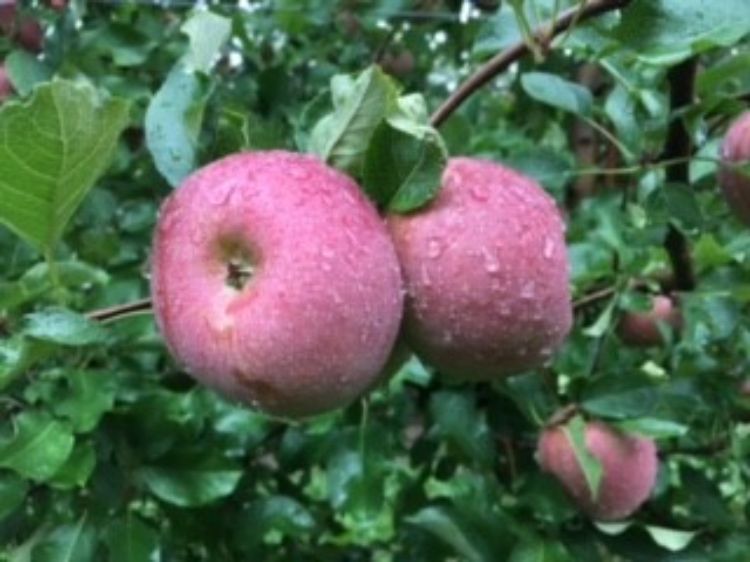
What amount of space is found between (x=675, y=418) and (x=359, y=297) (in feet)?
2.12

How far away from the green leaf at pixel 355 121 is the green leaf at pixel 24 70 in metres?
0.56

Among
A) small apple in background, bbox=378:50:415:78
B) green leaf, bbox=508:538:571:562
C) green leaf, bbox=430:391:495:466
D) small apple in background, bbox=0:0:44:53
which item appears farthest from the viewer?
Result: small apple in background, bbox=378:50:415:78

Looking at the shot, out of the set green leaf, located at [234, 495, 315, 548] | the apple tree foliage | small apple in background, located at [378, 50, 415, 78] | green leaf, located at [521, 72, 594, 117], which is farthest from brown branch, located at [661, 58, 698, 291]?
small apple in background, located at [378, 50, 415, 78]

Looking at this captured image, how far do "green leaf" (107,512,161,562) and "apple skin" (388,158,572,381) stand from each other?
1.43ft

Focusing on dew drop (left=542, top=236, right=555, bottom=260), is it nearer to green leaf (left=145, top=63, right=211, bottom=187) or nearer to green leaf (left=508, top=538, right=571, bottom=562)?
green leaf (left=145, top=63, right=211, bottom=187)

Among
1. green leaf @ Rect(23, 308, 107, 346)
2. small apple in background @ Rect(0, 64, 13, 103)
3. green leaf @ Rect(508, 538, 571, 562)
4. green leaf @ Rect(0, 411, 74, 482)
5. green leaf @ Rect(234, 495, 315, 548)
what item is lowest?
green leaf @ Rect(234, 495, 315, 548)

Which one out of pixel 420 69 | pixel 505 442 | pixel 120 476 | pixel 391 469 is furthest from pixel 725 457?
pixel 420 69

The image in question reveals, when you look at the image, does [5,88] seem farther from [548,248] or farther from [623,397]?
[548,248]

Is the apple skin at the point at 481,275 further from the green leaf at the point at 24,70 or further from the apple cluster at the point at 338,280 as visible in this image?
the green leaf at the point at 24,70

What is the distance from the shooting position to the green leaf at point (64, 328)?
0.78 meters

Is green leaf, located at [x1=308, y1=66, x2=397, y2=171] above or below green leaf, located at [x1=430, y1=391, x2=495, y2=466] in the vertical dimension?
above

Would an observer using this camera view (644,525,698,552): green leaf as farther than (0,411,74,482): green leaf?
Yes

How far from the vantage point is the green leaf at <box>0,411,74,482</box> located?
3.09 ft

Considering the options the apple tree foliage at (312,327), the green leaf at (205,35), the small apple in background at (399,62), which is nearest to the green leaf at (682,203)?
the apple tree foliage at (312,327)
